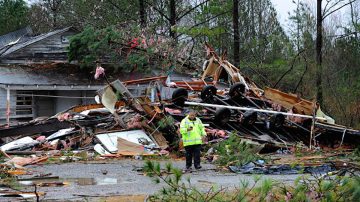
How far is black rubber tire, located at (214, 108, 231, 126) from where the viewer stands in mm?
19969

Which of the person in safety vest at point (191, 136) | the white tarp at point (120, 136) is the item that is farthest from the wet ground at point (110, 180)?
the white tarp at point (120, 136)

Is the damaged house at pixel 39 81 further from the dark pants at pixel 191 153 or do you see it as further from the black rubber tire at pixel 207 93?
the dark pants at pixel 191 153

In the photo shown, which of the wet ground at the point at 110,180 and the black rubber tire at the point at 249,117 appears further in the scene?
the black rubber tire at the point at 249,117

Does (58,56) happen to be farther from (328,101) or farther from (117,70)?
(328,101)

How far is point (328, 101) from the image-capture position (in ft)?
92.7

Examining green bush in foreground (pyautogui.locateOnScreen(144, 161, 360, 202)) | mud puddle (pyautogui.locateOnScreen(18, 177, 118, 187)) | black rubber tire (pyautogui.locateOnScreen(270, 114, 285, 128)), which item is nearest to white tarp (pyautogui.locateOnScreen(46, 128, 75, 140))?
black rubber tire (pyautogui.locateOnScreen(270, 114, 285, 128))

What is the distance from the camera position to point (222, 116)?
20062mm

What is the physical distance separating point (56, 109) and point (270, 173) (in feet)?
57.5

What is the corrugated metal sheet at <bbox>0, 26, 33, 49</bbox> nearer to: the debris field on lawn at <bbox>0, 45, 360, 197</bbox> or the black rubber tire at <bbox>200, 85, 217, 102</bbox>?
the debris field on lawn at <bbox>0, 45, 360, 197</bbox>

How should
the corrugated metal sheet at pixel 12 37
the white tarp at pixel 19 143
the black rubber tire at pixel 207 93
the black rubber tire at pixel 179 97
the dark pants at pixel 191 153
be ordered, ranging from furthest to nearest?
the corrugated metal sheet at pixel 12 37, the black rubber tire at pixel 207 93, the black rubber tire at pixel 179 97, the white tarp at pixel 19 143, the dark pants at pixel 191 153

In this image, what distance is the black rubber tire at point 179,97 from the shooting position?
20.6m

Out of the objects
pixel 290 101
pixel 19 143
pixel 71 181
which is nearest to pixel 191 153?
pixel 71 181

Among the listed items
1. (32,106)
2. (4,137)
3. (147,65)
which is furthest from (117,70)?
(4,137)

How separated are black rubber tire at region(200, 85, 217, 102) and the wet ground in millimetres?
4750
